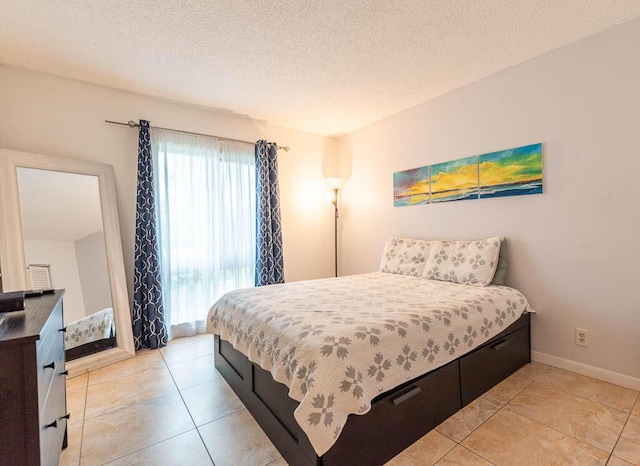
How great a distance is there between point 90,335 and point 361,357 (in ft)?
8.12

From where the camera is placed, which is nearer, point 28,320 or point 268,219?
point 28,320

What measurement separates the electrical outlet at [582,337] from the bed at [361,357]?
33 cm

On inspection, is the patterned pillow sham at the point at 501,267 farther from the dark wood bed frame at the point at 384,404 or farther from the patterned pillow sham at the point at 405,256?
the patterned pillow sham at the point at 405,256

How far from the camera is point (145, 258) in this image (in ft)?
9.32

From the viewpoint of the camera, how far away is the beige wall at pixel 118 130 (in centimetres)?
244

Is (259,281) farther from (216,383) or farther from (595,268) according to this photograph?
(595,268)

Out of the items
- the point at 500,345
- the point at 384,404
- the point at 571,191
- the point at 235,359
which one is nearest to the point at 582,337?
the point at 500,345

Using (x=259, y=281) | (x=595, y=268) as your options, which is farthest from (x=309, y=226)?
(x=595, y=268)

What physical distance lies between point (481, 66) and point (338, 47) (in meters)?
1.26

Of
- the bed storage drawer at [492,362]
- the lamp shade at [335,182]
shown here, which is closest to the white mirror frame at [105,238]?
the lamp shade at [335,182]

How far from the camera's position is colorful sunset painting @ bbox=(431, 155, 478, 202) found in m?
2.78

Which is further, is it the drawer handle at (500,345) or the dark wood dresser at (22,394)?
the drawer handle at (500,345)

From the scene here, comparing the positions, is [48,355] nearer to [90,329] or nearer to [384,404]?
[384,404]

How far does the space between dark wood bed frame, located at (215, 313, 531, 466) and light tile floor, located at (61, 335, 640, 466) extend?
6cm
